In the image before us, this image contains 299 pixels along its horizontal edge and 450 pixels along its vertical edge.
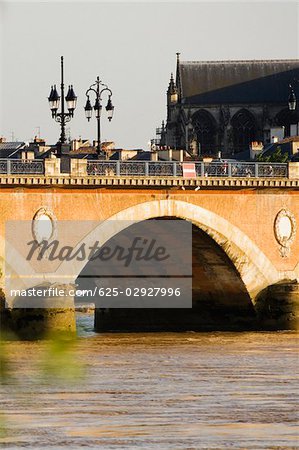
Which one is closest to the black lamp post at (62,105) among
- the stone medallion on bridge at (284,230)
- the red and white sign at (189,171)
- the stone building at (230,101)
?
the red and white sign at (189,171)

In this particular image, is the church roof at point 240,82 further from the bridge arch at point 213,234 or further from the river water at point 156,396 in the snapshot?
the river water at point 156,396

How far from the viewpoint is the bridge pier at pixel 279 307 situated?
49.8 metres

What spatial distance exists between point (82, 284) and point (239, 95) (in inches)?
1657

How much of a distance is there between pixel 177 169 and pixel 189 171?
39cm

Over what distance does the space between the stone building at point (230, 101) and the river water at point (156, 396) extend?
5364 centimetres

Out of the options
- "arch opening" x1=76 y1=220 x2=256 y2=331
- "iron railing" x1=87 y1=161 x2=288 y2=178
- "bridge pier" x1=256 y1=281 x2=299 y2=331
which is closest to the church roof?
"arch opening" x1=76 y1=220 x2=256 y2=331

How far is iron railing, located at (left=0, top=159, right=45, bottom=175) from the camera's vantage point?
150 ft

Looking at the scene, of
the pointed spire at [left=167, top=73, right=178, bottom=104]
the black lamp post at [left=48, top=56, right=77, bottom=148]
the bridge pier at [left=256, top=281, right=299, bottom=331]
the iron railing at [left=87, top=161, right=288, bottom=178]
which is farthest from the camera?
the pointed spire at [left=167, top=73, right=178, bottom=104]

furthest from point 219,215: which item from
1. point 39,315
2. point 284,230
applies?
point 39,315

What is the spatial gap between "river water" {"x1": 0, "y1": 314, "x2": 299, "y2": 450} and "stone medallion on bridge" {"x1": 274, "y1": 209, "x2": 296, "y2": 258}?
18.1 ft

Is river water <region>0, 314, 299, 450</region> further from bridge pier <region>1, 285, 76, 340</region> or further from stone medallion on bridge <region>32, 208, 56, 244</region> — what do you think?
stone medallion on bridge <region>32, 208, 56, 244</region>

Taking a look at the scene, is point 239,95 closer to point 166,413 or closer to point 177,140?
point 177,140

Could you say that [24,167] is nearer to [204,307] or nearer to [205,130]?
[204,307]

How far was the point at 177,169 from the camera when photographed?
4953 cm
